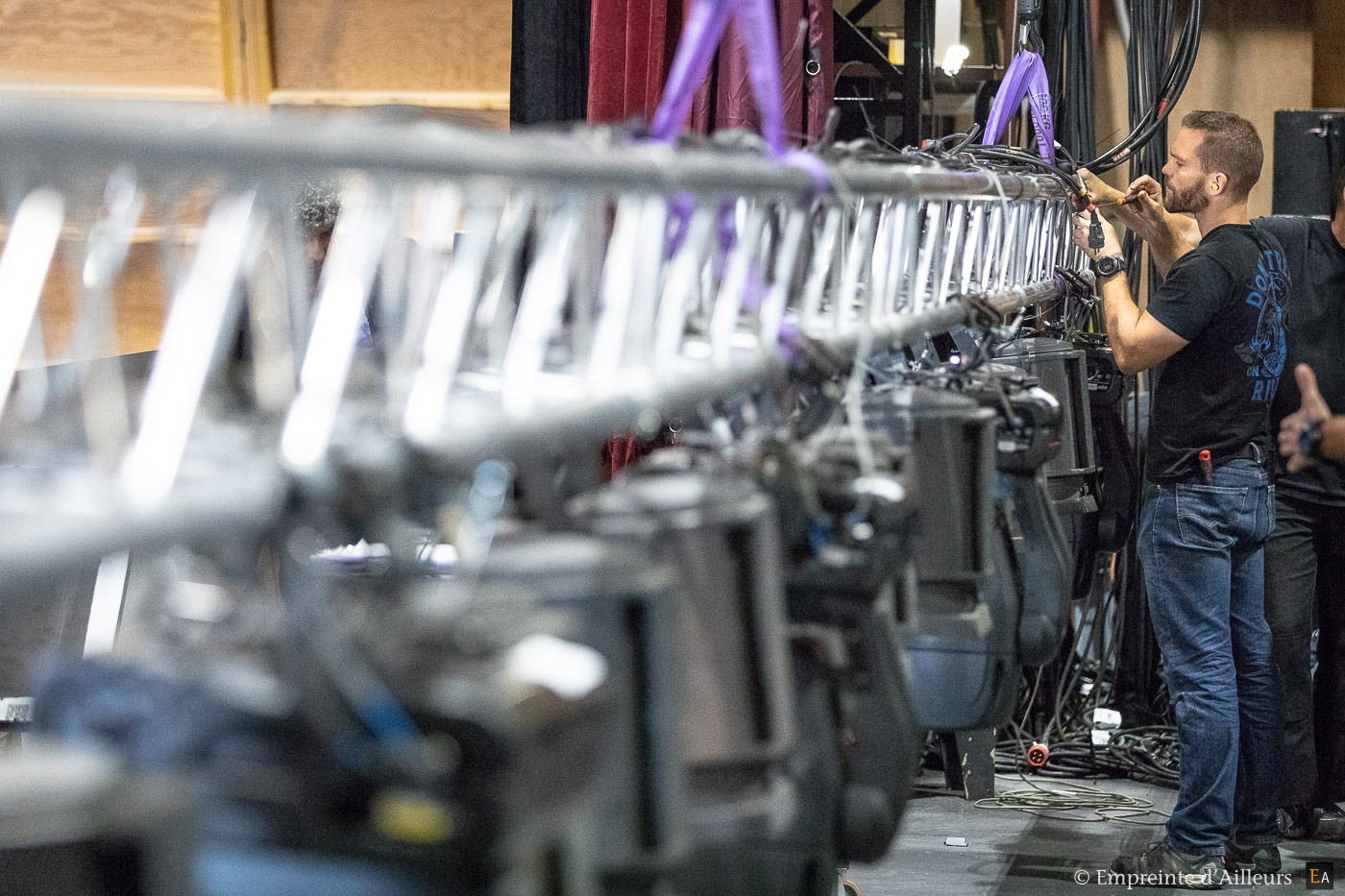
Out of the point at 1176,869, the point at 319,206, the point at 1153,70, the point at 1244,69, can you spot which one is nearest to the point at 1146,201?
the point at 1153,70

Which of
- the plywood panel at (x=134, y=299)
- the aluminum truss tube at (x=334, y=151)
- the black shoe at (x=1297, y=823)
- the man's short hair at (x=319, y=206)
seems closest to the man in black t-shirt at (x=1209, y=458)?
the black shoe at (x=1297, y=823)

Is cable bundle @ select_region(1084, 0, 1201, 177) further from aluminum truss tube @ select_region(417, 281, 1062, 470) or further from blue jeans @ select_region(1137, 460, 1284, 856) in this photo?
aluminum truss tube @ select_region(417, 281, 1062, 470)

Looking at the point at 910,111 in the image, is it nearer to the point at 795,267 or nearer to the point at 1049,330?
the point at 1049,330

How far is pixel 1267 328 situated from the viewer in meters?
Answer: 3.20

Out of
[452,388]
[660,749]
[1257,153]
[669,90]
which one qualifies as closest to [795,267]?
[669,90]

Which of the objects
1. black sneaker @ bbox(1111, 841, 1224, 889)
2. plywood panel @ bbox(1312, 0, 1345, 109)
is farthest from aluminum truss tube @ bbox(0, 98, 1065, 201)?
plywood panel @ bbox(1312, 0, 1345, 109)

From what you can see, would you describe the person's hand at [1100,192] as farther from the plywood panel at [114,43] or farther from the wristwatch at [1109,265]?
the plywood panel at [114,43]

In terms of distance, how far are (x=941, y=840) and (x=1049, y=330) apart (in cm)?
159

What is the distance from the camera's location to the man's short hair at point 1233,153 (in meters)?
3.24

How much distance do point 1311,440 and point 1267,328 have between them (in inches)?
70.1

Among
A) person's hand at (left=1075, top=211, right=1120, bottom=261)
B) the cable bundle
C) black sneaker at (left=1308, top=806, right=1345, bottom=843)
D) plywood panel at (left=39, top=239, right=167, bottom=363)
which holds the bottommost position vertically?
black sneaker at (left=1308, top=806, right=1345, bottom=843)

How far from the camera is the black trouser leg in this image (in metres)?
3.56

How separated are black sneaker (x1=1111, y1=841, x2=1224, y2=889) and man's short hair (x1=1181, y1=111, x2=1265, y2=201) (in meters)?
1.59

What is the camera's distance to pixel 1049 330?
3.00 metres
